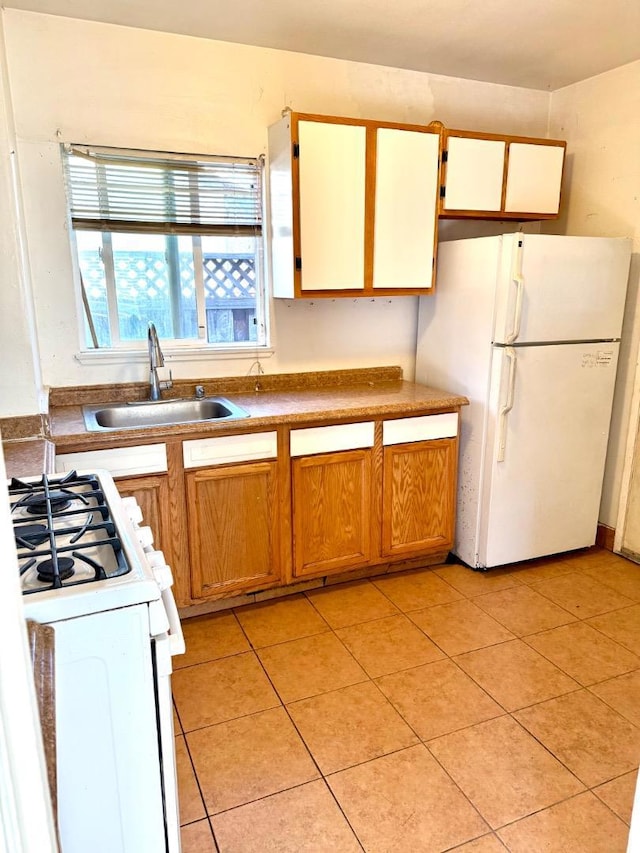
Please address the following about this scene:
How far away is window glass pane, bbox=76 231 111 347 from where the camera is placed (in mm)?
2633

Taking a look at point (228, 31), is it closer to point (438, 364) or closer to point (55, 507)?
point (438, 364)

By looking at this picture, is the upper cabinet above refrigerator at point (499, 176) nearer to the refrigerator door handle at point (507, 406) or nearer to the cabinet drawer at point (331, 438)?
the refrigerator door handle at point (507, 406)

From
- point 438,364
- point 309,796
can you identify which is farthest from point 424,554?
point 309,796

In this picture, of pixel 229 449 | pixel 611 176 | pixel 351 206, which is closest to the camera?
pixel 229 449

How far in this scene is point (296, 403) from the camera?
2.75 meters

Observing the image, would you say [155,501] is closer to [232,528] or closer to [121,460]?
[121,460]

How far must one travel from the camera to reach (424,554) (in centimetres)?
303

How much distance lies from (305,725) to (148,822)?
0.90 metres

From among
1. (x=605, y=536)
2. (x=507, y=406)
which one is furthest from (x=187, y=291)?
(x=605, y=536)

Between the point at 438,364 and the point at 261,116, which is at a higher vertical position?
the point at 261,116

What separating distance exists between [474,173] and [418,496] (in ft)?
5.32

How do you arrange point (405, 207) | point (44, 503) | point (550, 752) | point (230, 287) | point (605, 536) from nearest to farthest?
1. point (44, 503)
2. point (550, 752)
3. point (405, 207)
4. point (230, 287)
5. point (605, 536)

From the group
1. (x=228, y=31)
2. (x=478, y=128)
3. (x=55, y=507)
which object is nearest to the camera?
(x=55, y=507)

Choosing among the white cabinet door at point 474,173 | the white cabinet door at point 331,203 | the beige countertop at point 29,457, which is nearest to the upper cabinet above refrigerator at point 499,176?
the white cabinet door at point 474,173
